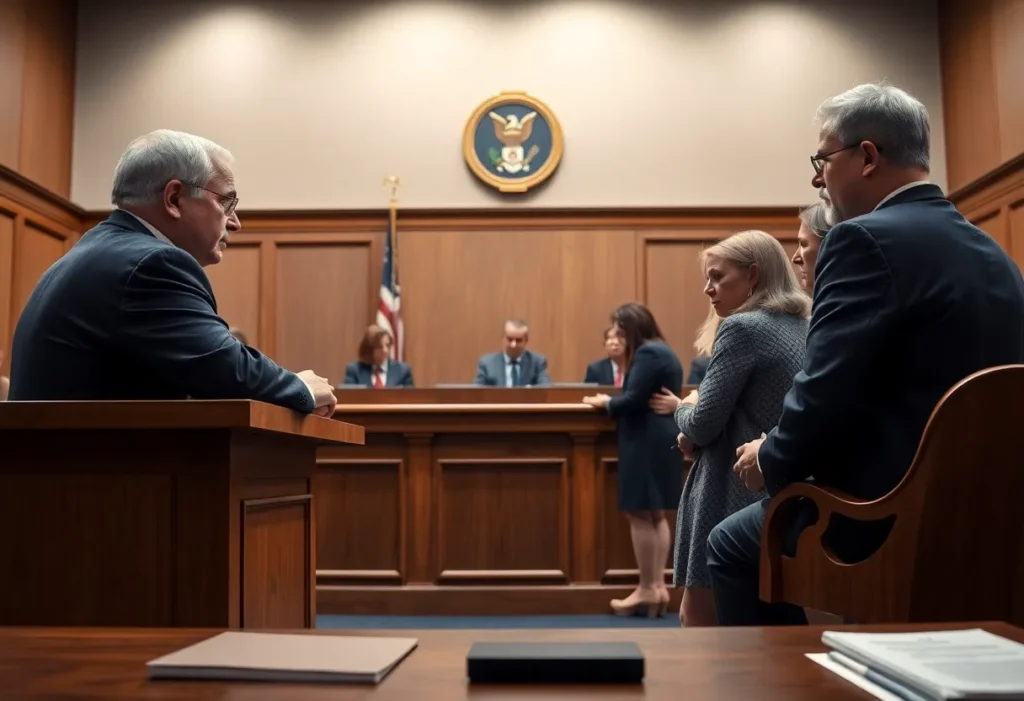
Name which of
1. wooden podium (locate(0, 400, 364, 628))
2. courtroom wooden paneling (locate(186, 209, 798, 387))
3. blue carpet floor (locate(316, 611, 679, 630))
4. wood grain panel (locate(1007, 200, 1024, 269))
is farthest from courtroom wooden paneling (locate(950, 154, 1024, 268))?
wooden podium (locate(0, 400, 364, 628))

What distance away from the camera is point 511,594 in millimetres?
5410

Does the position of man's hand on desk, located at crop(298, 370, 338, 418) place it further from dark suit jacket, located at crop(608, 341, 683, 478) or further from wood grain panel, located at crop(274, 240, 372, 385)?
wood grain panel, located at crop(274, 240, 372, 385)

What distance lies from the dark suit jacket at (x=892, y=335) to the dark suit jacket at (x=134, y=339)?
42.0 inches

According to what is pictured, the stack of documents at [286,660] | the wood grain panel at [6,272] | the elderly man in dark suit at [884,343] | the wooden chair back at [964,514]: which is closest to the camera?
the stack of documents at [286,660]

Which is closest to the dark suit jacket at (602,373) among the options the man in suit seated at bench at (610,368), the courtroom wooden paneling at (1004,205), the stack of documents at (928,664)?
the man in suit seated at bench at (610,368)

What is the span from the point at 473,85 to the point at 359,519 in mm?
5166

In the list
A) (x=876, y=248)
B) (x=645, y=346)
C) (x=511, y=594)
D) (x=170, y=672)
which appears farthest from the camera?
(x=511, y=594)

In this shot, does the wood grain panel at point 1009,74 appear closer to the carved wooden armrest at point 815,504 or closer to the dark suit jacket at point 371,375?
the dark suit jacket at point 371,375

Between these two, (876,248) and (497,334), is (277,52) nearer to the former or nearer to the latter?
(497,334)

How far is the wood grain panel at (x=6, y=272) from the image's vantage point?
8.10m

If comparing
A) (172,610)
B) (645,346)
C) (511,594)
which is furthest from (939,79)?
(172,610)

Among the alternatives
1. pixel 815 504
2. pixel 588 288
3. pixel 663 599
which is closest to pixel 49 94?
pixel 588 288

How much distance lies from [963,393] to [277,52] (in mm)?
8795

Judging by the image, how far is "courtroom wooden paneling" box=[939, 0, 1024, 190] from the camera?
8.12 metres
